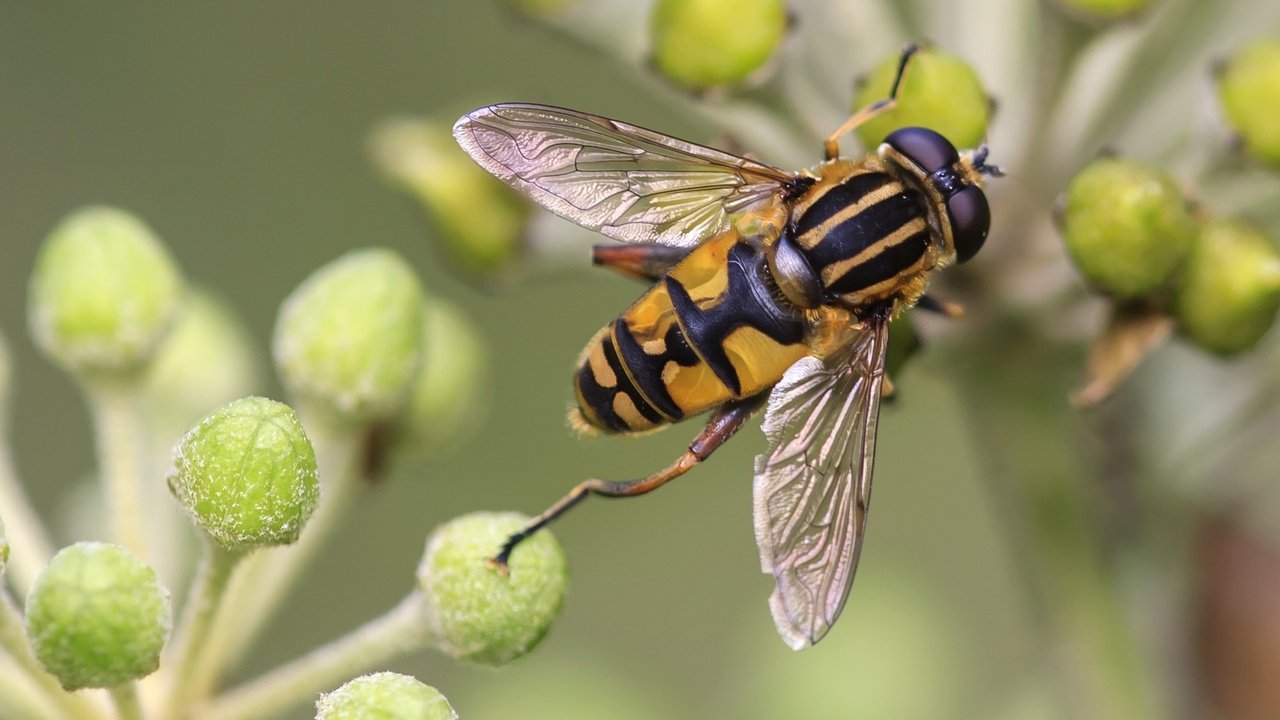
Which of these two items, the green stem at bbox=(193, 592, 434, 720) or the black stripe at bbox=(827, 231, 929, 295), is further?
the black stripe at bbox=(827, 231, 929, 295)

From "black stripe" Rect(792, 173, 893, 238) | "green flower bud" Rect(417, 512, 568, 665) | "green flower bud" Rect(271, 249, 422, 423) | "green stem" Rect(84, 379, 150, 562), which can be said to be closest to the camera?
"green flower bud" Rect(417, 512, 568, 665)

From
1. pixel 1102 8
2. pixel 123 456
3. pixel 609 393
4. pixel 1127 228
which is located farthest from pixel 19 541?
pixel 1102 8

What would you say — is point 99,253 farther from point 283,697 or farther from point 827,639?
point 827,639

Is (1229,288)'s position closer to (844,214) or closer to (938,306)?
(938,306)

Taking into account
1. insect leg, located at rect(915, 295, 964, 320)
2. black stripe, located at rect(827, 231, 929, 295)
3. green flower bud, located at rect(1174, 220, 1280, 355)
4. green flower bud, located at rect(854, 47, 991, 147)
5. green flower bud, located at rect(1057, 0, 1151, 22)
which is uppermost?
green flower bud, located at rect(1057, 0, 1151, 22)

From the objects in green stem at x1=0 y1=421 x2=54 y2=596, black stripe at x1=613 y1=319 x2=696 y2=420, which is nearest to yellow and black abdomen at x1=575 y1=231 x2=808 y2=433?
black stripe at x1=613 y1=319 x2=696 y2=420

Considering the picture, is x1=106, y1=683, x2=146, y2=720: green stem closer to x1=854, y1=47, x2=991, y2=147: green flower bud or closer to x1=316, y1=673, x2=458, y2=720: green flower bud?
x1=316, y1=673, x2=458, y2=720: green flower bud
